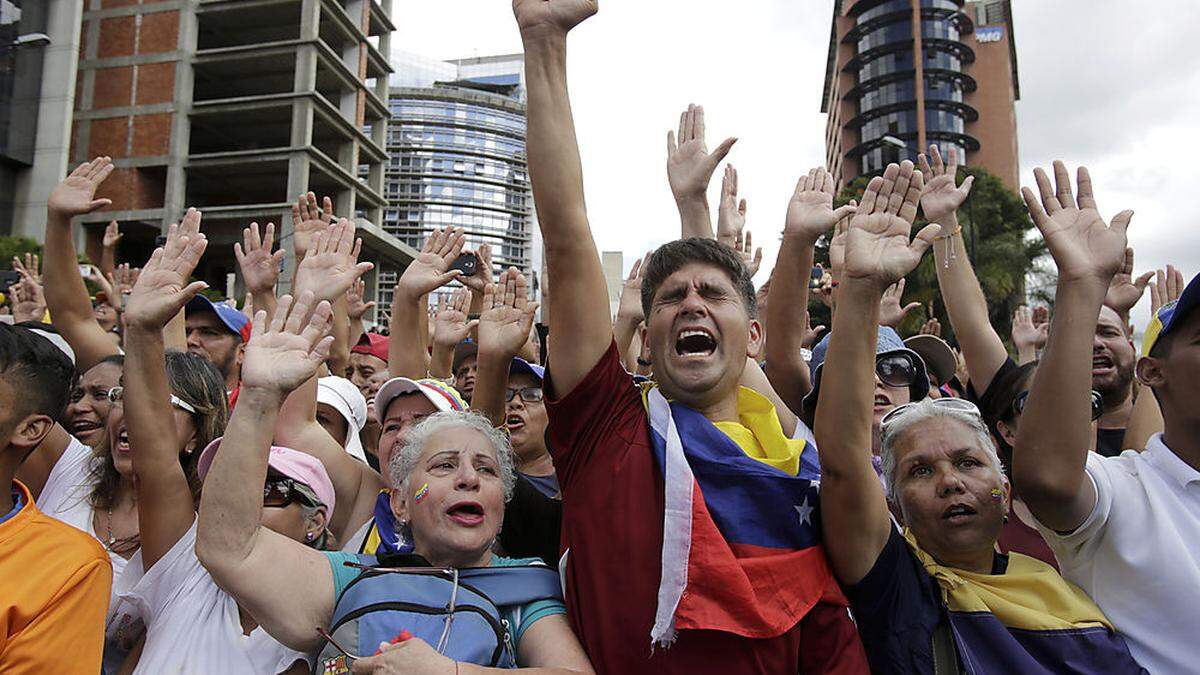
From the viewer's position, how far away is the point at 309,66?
36.5m

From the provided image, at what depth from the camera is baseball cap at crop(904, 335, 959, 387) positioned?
421 centimetres

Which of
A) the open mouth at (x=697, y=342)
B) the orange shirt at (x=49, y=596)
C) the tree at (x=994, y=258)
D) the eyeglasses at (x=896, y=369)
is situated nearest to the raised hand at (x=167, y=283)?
the orange shirt at (x=49, y=596)

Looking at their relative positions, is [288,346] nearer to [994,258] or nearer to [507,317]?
[507,317]

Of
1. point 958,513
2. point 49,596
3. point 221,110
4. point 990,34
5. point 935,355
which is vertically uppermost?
point 990,34

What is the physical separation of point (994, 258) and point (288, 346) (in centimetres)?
3129

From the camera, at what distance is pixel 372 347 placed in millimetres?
5727

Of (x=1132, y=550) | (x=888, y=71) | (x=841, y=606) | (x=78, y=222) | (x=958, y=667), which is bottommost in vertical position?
(x=958, y=667)

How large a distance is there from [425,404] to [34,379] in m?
1.28

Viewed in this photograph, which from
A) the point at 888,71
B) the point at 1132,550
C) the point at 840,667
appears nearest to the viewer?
the point at 840,667

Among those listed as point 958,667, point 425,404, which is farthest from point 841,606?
point 425,404

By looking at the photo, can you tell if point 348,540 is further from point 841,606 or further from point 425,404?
point 841,606

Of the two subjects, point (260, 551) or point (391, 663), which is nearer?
point (391, 663)

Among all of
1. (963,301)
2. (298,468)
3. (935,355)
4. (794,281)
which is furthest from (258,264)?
(935,355)

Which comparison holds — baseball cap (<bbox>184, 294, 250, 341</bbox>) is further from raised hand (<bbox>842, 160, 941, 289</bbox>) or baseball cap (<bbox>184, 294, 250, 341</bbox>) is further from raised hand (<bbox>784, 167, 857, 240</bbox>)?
raised hand (<bbox>842, 160, 941, 289</bbox>)
